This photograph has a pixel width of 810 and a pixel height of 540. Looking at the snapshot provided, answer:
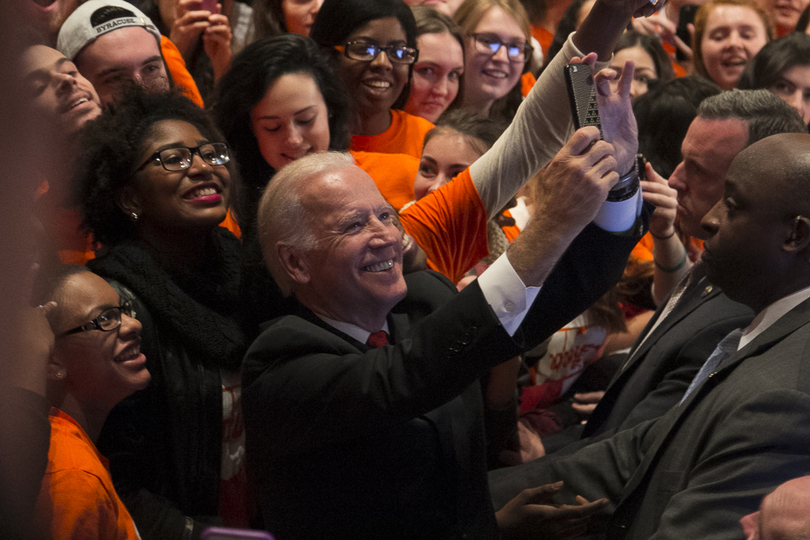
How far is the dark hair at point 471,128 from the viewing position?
256 cm

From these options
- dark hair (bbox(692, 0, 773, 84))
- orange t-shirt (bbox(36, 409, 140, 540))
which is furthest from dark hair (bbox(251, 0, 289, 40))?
dark hair (bbox(692, 0, 773, 84))

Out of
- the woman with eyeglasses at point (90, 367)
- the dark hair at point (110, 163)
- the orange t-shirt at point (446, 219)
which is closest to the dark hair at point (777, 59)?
the orange t-shirt at point (446, 219)

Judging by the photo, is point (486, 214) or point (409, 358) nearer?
point (409, 358)

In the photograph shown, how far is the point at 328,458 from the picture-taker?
1.42 metres

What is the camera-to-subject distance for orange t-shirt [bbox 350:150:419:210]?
2.53 meters

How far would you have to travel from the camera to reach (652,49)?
12.9ft

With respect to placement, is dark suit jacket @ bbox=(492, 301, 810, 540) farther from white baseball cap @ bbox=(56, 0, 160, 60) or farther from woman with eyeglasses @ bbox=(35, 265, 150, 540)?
white baseball cap @ bbox=(56, 0, 160, 60)

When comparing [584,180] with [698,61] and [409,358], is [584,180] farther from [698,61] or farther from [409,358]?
[698,61]

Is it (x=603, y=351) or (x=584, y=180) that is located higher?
(x=584, y=180)

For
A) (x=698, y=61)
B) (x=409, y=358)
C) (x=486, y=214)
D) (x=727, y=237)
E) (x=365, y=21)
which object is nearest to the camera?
(x=409, y=358)

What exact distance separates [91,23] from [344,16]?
2.61 feet

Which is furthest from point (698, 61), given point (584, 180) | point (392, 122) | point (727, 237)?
point (584, 180)

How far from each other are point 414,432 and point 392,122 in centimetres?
163

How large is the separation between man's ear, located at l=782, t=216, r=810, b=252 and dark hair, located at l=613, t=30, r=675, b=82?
256cm
